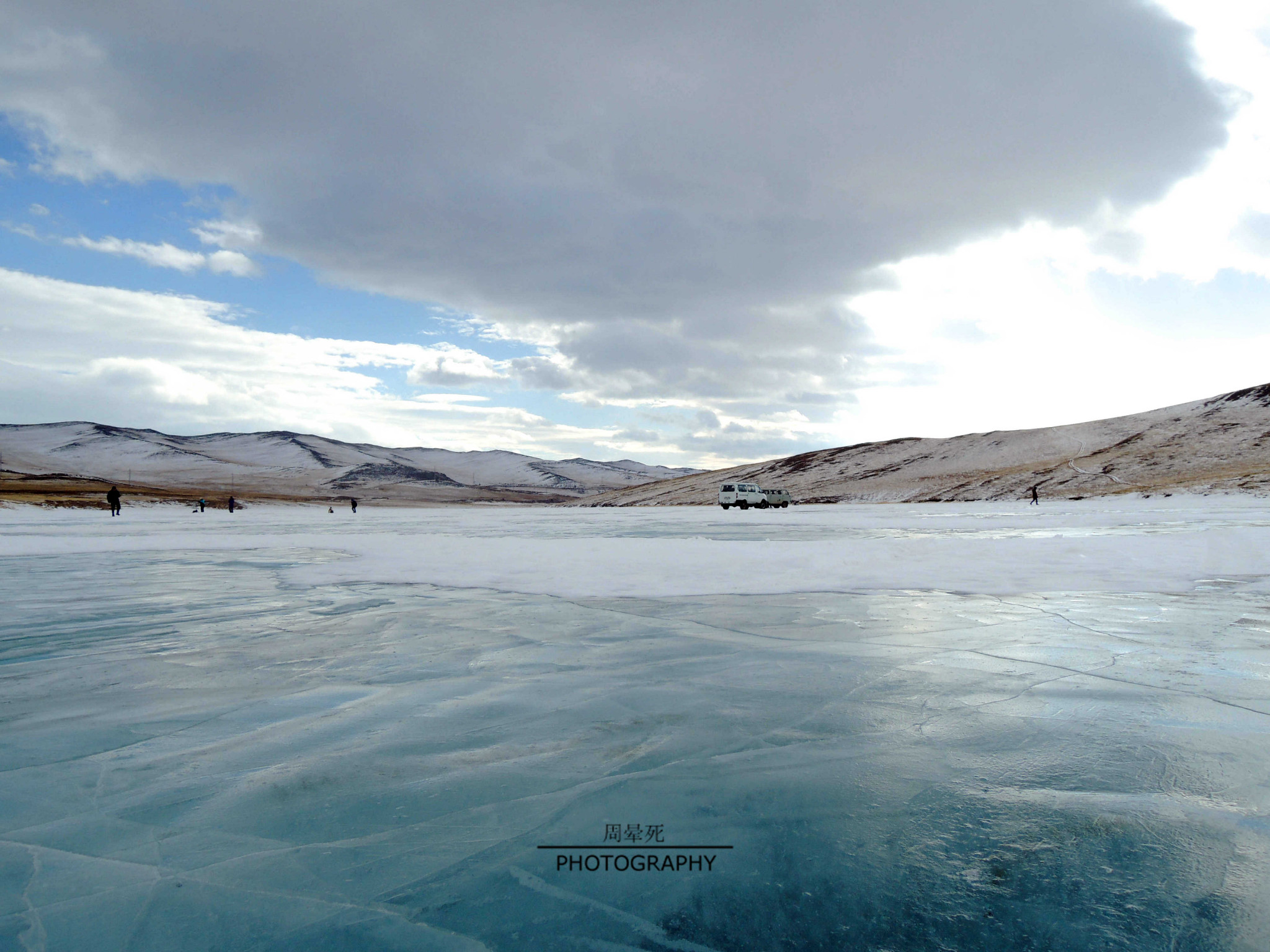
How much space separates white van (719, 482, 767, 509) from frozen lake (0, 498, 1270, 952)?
139ft

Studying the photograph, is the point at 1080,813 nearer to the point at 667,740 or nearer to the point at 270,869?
the point at 667,740

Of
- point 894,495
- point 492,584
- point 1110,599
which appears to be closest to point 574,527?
point 492,584

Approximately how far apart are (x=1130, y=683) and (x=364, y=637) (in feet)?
20.8

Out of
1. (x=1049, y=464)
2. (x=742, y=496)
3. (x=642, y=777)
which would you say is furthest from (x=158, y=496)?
(x=642, y=777)

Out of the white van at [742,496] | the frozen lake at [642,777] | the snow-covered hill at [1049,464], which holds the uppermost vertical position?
the snow-covered hill at [1049,464]

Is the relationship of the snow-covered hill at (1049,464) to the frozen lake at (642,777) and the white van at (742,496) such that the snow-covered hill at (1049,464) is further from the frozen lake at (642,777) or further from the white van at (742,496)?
the frozen lake at (642,777)

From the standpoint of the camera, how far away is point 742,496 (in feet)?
168

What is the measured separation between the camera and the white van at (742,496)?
51000 mm

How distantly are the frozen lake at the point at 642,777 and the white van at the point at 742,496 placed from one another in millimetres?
42289

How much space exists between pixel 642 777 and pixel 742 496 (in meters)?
48.2

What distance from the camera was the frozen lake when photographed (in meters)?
2.49

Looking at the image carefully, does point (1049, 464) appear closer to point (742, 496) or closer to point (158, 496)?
point (742, 496)

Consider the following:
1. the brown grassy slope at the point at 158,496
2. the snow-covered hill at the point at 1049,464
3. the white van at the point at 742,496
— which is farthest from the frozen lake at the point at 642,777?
the brown grassy slope at the point at 158,496

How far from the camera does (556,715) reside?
4.55 m
